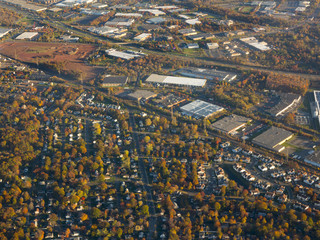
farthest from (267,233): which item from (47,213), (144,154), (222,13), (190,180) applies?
(222,13)

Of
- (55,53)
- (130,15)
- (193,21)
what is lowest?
(193,21)

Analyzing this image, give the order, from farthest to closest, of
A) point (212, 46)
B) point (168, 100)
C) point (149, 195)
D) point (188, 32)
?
point (188, 32) → point (212, 46) → point (168, 100) → point (149, 195)

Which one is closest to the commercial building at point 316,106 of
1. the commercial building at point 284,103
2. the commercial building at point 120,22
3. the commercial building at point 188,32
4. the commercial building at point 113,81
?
the commercial building at point 284,103

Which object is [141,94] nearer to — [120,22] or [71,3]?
[120,22]

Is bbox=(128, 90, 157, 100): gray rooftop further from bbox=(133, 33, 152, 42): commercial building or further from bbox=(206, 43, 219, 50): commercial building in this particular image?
bbox=(133, 33, 152, 42): commercial building

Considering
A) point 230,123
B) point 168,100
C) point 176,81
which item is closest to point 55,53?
point 176,81

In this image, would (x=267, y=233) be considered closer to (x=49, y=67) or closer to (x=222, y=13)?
(x=49, y=67)
